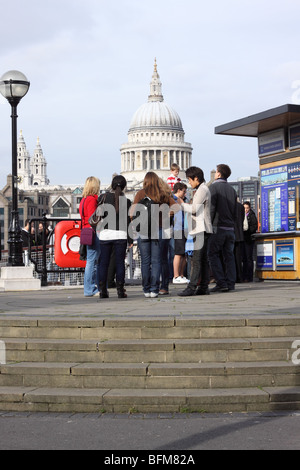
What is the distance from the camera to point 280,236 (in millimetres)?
14859

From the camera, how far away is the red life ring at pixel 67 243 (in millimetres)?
14273

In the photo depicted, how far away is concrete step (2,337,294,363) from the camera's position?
6.81m

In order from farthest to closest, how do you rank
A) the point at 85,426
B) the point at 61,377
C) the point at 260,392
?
the point at 61,377 < the point at 260,392 < the point at 85,426

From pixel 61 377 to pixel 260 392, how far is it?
1.70 meters

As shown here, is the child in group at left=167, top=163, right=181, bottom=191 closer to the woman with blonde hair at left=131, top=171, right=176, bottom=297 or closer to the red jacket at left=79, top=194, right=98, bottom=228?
the red jacket at left=79, top=194, right=98, bottom=228

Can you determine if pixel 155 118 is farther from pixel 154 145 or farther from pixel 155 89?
pixel 155 89

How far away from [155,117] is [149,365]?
171 metres

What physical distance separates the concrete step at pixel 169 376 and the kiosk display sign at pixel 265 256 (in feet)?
28.2

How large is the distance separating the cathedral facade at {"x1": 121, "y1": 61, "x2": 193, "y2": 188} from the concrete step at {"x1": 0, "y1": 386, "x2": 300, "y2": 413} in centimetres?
15411

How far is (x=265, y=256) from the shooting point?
15.4 metres

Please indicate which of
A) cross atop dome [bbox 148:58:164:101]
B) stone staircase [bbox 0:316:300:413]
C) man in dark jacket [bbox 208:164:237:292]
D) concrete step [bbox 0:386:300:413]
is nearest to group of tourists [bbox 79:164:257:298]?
man in dark jacket [bbox 208:164:237:292]

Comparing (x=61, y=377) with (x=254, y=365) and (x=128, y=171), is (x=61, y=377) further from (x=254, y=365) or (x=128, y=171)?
(x=128, y=171)

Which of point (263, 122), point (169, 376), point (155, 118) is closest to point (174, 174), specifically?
point (263, 122)
